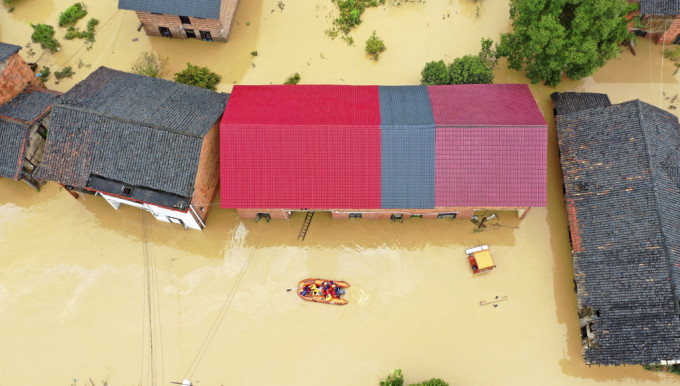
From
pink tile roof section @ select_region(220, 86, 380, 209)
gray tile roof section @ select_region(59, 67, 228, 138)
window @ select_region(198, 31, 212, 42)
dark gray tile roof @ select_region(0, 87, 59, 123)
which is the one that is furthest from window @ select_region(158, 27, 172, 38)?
pink tile roof section @ select_region(220, 86, 380, 209)

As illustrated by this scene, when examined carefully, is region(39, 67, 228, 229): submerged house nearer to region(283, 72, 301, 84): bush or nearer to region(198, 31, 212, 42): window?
region(283, 72, 301, 84): bush

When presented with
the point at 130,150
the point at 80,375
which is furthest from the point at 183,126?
the point at 80,375

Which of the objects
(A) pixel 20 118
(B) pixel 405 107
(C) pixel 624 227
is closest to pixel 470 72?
(B) pixel 405 107

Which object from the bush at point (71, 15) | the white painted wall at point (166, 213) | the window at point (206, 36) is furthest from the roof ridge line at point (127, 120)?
the bush at point (71, 15)

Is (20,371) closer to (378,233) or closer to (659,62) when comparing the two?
(378,233)

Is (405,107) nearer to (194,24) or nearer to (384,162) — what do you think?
(384,162)

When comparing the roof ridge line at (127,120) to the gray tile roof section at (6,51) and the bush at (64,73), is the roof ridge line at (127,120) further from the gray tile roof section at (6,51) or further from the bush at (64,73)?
the bush at (64,73)
